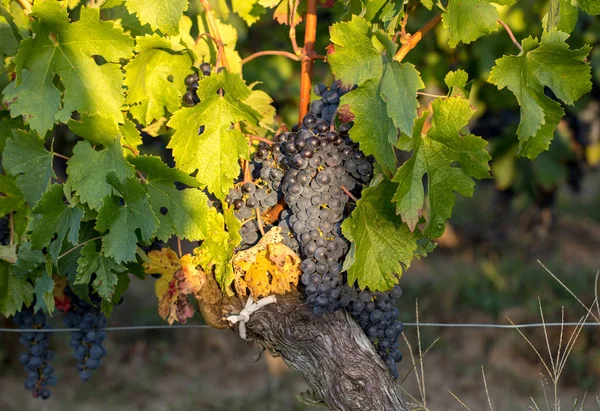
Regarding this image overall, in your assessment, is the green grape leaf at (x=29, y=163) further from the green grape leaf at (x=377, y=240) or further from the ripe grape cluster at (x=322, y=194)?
the green grape leaf at (x=377, y=240)

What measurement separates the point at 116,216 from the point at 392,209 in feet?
2.30

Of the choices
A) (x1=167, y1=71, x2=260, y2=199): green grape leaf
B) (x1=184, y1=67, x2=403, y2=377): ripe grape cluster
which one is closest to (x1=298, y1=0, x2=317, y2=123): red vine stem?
(x1=184, y1=67, x2=403, y2=377): ripe grape cluster

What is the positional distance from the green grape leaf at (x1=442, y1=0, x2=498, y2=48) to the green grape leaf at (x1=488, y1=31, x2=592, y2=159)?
0.09m

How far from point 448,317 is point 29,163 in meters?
4.50

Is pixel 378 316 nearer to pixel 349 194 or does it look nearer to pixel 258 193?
pixel 349 194

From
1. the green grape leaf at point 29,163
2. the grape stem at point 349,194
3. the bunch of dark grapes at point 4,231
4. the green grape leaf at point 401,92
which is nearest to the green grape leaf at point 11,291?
the bunch of dark grapes at point 4,231

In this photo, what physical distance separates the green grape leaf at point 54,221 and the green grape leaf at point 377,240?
701mm

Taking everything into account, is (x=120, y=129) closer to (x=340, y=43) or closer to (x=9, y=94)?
(x=9, y=94)

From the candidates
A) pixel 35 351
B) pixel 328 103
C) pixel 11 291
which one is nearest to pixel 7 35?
pixel 11 291

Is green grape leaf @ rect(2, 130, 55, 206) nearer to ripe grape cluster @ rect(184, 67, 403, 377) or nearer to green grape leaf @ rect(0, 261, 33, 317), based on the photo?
green grape leaf @ rect(0, 261, 33, 317)

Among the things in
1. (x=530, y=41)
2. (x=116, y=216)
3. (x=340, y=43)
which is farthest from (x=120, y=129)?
(x=530, y=41)

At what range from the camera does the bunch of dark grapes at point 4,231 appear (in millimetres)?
2301

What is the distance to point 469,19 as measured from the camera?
5.97 ft

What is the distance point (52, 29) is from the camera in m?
1.92
